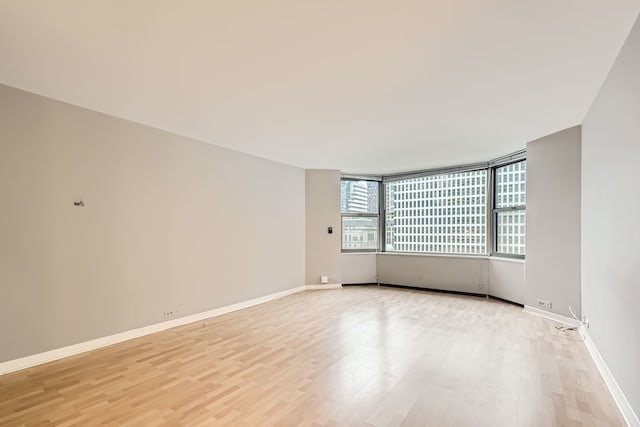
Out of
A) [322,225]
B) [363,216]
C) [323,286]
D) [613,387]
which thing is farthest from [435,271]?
[613,387]

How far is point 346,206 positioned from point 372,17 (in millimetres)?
5478

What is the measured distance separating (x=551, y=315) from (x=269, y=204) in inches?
180

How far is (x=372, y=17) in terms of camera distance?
1.86 metres

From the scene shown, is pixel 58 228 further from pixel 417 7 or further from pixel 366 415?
pixel 417 7

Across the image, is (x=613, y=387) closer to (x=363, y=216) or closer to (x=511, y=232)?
(x=511, y=232)

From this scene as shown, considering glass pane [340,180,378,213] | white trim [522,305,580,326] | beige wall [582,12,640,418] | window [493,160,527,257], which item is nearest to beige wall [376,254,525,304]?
window [493,160,527,257]

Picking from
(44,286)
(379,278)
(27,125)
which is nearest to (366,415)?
(44,286)

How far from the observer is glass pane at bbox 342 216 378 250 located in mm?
7254

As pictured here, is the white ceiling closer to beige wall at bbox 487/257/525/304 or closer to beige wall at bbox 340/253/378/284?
beige wall at bbox 487/257/525/304

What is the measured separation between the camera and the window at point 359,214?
7242 millimetres

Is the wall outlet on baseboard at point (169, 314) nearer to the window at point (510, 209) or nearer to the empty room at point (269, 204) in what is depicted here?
the empty room at point (269, 204)

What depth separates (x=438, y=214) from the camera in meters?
6.79

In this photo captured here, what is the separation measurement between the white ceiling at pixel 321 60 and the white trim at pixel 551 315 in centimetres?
249

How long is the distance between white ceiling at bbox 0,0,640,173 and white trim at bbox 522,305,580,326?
97.9 inches
